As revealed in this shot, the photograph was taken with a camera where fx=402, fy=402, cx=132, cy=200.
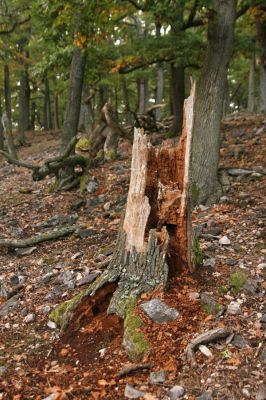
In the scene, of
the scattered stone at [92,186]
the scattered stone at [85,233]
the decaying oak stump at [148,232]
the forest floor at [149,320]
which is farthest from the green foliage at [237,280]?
the scattered stone at [92,186]

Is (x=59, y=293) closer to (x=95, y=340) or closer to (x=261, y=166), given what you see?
(x=95, y=340)

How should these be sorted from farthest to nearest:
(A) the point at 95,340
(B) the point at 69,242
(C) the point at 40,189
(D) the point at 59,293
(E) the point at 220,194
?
1. (C) the point at 40,189
2. (E) the point at 220,194
3. (B) the point at 69,242
4. (D) the point at 59,293
5. (A) the point at 95,340

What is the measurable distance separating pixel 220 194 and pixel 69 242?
3.14 metres

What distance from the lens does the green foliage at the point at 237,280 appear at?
486 cm

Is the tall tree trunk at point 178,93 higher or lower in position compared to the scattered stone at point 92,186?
higher

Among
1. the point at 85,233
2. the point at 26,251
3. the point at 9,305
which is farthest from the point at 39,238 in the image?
the point at 9,305

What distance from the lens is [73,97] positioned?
1109cm

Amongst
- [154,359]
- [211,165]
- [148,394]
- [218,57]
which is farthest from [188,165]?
[218,57]

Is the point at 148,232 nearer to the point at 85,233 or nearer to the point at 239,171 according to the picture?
the point at 85,233

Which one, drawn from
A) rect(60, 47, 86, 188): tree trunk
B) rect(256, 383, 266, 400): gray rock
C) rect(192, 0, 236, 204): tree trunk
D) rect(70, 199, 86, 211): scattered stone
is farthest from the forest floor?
rect(60, 47, 86, 188): tree trunk

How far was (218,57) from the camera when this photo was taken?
7.99 metres

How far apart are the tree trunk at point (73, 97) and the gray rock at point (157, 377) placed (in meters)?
7.66

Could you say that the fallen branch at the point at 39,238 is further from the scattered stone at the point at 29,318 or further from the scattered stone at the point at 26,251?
the scattered stone at the point at 29,318

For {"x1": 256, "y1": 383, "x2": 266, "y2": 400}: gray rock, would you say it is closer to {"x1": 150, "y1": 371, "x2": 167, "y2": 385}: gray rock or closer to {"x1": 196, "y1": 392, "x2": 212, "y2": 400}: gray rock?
{"x1": 196, "y1": 392, "x2": 212, "y2": 400}: gray rock
